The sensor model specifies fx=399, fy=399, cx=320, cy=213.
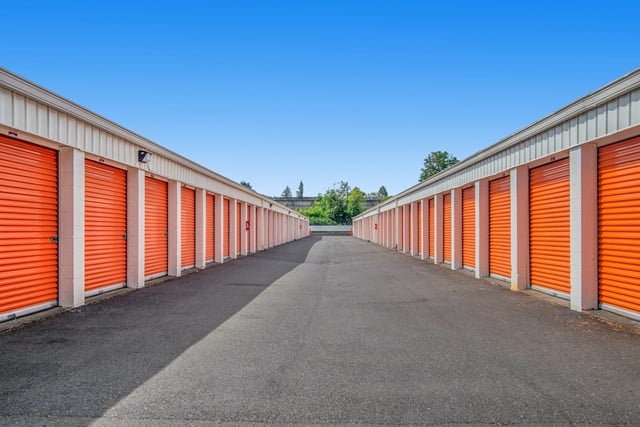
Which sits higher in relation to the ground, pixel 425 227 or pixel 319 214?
pixel 319 214

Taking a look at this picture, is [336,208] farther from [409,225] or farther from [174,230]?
[174,230]

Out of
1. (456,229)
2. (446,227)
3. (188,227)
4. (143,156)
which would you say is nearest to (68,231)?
(143,156)

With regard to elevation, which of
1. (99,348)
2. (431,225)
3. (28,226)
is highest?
(28,226)

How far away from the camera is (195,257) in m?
15.3

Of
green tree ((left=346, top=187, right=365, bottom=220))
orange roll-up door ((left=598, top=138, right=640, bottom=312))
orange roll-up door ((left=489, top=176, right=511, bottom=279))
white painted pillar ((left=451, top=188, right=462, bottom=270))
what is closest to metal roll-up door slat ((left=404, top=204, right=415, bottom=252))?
white painted pillar ((left=451, top=188, right=462, bottom=270))

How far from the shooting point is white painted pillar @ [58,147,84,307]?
25.2 feet

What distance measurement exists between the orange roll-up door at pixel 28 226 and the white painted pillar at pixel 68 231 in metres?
0.09

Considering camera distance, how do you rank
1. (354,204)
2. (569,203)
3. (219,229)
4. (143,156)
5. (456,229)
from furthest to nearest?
1. (354,204)
2. (219,229)
3. (456,229)
4. (143,156)
5. (569,203)

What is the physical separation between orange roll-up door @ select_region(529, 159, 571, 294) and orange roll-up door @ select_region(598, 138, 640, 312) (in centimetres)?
109

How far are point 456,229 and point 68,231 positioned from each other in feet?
41.2

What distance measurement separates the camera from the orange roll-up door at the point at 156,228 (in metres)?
11.5

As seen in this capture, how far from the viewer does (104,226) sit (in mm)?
9398

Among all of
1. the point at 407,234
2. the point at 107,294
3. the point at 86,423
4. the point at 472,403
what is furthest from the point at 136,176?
the point at 407,234

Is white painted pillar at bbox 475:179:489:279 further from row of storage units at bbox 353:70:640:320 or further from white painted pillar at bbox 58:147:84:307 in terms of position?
white painted pillar at bbox 58:147:84:307
